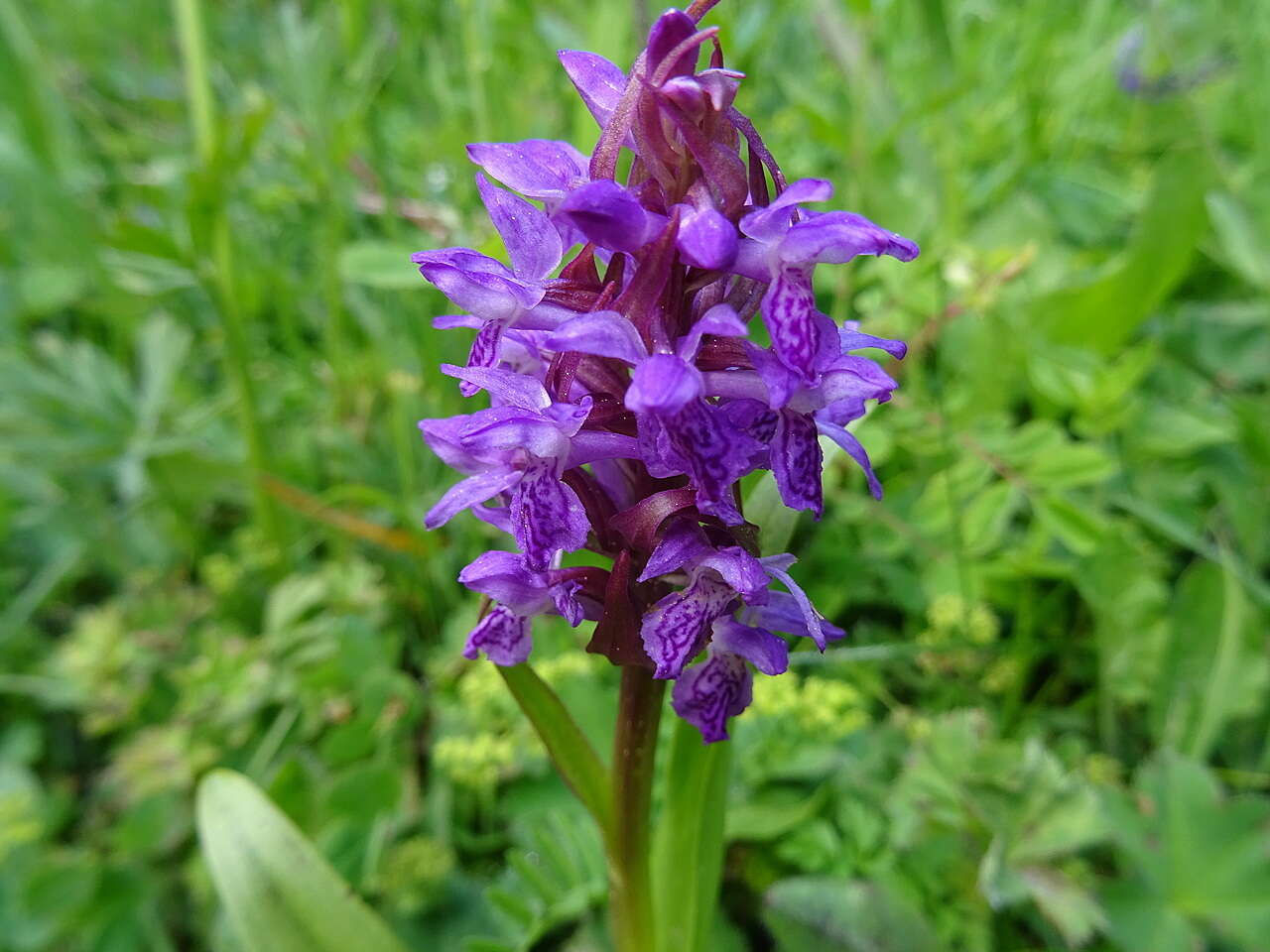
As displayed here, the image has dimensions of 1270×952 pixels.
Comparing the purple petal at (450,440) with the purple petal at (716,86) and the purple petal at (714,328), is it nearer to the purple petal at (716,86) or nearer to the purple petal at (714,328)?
the purple petal at (714,328)

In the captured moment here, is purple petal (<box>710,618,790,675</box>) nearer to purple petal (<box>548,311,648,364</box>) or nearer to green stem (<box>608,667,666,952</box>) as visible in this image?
green stem (<box>608,667,666,952</box>)

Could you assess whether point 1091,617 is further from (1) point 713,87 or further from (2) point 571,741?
(1) point 713,87

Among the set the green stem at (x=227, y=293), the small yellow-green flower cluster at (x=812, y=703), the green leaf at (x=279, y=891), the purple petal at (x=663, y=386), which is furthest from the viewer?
the green stem at (x=227, y=293)

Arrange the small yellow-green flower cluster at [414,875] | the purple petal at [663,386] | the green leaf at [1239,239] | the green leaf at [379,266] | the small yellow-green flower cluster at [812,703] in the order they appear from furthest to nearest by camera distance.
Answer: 1. the green leaf at [1239,239]
2. the green leaf at [379,266]
3. the small yellow-green flower cluster at [414,875]
4. the small yellow-green flower cluster at [812,703]
5. the purple petal at [663,386]

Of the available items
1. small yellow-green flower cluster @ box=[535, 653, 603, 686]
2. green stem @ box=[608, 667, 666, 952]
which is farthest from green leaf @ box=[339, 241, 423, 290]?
green stem @ box=[608, 667, 666, 952]

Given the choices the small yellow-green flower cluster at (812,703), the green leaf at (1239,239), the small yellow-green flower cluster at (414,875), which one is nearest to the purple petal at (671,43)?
the small yellow-green flower cluster at (812,703)

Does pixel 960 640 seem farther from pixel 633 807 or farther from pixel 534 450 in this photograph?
pixel 534 450
